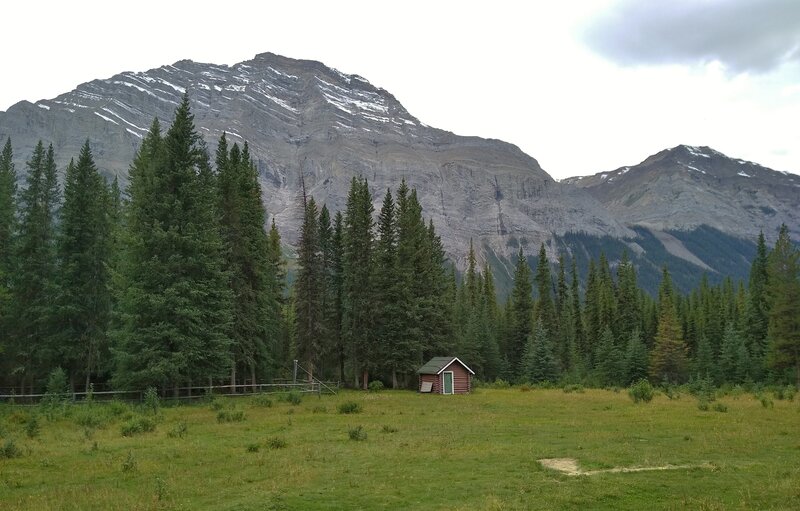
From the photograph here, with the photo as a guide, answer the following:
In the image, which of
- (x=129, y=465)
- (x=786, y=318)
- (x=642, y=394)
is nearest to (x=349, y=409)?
(x=129, y=465)

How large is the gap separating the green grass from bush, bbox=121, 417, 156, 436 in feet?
1.60

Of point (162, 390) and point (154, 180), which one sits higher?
point (154, 180)

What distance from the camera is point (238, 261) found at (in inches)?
1843

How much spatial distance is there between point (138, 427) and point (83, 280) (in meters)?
24.1

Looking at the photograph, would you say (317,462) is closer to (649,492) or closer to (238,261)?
(649,492)

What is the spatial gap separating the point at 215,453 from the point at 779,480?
654 inches

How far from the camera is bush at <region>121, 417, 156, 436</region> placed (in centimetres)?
2496

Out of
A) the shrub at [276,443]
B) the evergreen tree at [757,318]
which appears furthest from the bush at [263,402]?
A: the evergreen tree at [757,318]

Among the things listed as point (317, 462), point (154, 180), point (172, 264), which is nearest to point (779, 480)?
point (317, 462)

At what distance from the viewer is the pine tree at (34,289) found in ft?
143

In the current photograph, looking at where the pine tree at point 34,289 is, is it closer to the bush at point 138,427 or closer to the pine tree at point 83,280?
the pine tree at point 83,280

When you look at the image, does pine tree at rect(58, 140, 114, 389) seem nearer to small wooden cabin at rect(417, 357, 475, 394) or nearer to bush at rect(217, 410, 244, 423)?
bush at rect(217, 410, 244, 423)

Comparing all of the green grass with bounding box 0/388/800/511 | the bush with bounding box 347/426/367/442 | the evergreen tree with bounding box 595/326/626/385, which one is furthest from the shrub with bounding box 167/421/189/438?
the evergreen tree with bounding box 595/326/626/385

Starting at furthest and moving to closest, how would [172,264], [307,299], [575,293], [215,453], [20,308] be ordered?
[575,293] < [307,299] < [20,308] < [172,264] < [215,453]
